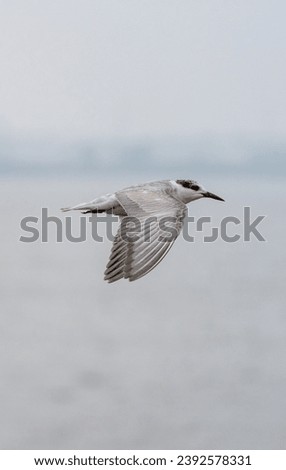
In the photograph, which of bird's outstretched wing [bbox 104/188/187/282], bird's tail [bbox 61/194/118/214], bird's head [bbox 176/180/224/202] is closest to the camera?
bird's outstretched wing [bbox 104/188/187/282]

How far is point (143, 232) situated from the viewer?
3.64 metres

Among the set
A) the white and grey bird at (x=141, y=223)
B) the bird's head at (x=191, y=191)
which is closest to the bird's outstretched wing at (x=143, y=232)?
the white and grey bird at (x=141, y=223)

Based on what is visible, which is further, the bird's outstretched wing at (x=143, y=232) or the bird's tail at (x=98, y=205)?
the bird's tail at (x=98, y=205)

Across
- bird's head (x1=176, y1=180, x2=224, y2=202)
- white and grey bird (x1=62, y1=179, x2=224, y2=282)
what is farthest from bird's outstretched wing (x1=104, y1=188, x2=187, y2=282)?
bird's head (x1=176, y1=180, x2=224, y2=202)

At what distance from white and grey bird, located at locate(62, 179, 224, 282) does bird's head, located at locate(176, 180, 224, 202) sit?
0.24ft

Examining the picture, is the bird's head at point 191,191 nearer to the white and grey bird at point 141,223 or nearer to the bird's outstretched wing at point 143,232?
the white and grey bird at point 141,223

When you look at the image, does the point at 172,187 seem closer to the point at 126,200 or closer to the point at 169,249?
the point at 126,200

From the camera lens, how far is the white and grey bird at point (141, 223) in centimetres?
351

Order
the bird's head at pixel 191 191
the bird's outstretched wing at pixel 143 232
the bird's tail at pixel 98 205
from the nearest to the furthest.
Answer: the bird's outstretched wing at pixel 143 232 → the bird's tail at pixel 98 205 → the bird's head at pixel 191 191

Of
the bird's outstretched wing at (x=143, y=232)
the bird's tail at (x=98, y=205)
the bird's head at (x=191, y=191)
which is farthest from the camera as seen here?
the bird's head at (x=191, y=191)

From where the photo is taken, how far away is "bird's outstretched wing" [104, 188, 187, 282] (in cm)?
350

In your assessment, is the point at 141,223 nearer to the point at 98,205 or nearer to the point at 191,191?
the point at 98,205

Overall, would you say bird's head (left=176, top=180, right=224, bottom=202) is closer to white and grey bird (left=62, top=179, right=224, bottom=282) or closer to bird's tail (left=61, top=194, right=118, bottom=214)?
white and grey bird (left=62, top=179, right=224, bottom=282)
